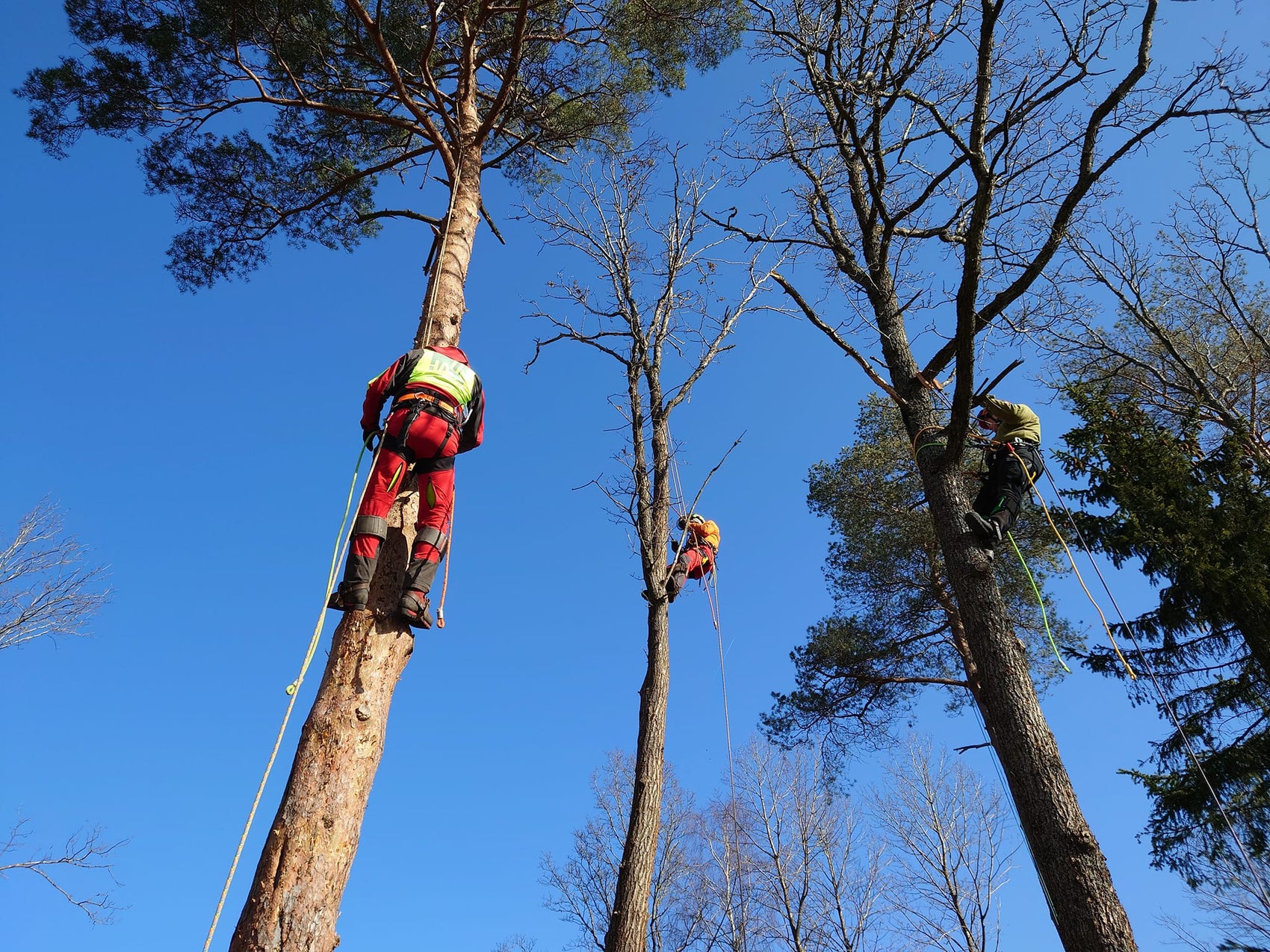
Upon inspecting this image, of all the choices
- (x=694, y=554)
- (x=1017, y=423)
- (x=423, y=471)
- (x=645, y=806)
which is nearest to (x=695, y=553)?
(x=694, y=554)

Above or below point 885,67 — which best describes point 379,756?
below

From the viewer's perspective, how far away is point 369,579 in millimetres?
3064

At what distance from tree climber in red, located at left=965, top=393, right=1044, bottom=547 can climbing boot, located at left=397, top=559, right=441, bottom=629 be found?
10.5 ft

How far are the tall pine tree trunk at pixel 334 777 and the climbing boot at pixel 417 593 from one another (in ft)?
0.11

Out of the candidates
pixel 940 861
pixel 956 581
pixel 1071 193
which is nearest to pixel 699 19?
pixel 1071 193

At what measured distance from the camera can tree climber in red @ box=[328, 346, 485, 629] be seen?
3.08 metres

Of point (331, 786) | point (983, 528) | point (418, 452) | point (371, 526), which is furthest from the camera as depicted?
point (983, 528)

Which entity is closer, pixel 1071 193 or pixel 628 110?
pixel 1071 193

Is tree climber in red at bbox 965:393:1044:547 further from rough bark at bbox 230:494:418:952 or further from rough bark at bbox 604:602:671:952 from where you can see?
rough bark at bbox 230:494:418:952

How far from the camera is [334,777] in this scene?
8.54ft

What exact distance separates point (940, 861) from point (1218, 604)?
635cm

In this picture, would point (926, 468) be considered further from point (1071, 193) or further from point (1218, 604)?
point (1218, 604)

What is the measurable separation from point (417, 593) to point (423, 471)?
0.64 metres

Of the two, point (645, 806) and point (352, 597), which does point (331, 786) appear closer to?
point (352, 597)
